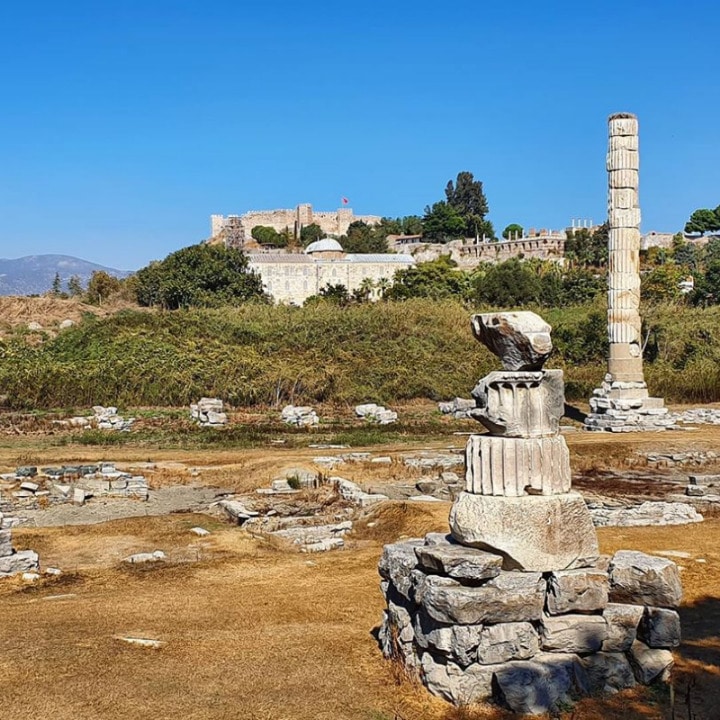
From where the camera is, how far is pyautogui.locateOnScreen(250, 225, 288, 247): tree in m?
96.8

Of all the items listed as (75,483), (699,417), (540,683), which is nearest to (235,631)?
(540,683)

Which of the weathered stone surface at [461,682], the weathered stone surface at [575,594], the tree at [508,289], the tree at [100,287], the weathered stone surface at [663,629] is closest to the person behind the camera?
the weathered stone surface at [461,682]

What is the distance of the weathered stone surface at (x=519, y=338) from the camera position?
7.37 meters

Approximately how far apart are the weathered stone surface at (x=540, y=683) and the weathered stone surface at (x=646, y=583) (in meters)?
0.84

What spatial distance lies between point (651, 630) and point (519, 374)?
7.32 feet

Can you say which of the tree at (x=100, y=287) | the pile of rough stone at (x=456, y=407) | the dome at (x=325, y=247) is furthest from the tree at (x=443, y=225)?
the pile of rough stone at (x=456, y=407)

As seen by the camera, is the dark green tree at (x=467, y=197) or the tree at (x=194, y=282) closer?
the tree at (x=194, y=282)

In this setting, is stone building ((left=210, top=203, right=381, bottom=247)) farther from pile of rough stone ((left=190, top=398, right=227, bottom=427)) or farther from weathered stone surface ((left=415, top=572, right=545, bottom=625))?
weathered stone surface ((left=415, top=572, right=545, bottom=625))

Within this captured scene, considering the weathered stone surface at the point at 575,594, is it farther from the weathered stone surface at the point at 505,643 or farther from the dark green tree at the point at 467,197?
the dark green tree at the point at 467,197

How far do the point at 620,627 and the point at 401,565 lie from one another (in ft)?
5.79

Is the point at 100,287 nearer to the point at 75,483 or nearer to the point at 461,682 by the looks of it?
the point at 75,483

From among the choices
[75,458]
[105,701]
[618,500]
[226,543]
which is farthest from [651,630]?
[75,458]

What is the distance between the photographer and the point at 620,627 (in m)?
7.07

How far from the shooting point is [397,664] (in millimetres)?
7426
